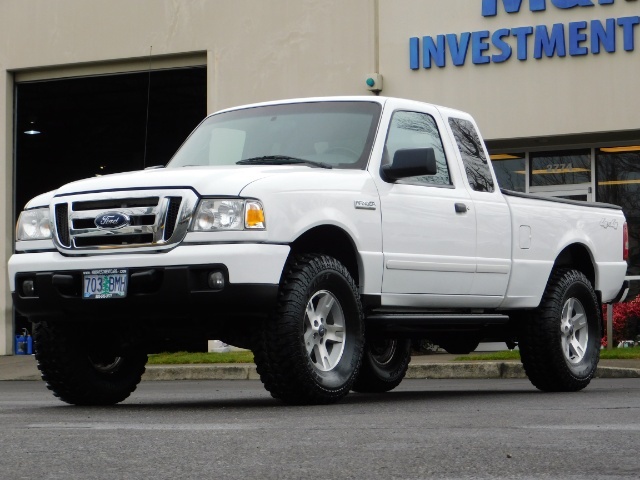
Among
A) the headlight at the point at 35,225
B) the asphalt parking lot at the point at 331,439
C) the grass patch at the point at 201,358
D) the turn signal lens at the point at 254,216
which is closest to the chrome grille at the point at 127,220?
the headlight at the point at 35,225

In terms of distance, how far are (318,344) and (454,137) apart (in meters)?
2.50

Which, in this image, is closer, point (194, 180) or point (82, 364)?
point (194, 180)

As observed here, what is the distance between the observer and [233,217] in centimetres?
825

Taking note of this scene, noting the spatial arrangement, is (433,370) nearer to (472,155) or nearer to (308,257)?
(472,155)

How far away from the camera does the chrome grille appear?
8328 mm

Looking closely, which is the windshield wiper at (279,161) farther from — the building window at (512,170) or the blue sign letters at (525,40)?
the building window at (512,170)

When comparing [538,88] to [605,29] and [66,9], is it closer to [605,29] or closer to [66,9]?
[605,29]

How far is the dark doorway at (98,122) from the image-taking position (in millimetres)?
25000

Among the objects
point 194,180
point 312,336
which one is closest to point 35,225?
point 194,180

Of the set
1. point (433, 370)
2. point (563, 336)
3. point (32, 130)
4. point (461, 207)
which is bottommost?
point (433, 370)

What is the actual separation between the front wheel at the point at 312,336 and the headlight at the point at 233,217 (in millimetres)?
414

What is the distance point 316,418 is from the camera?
749 cm

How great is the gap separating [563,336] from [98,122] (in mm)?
19524

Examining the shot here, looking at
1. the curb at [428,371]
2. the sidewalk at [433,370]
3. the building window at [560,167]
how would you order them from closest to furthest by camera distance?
1. the curb at [428,371]
2. the sidewalk at [433,370]
3. the building window at [560,167]
